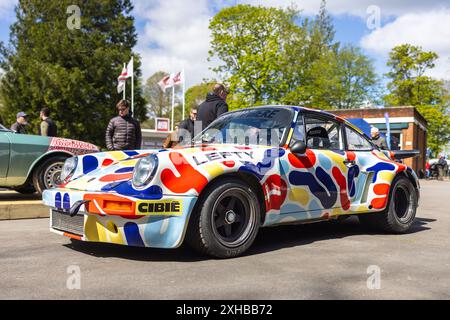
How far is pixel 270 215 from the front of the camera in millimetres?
4402

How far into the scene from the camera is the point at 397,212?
584cm

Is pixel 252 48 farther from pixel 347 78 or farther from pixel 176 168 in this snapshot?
pixel 176 168

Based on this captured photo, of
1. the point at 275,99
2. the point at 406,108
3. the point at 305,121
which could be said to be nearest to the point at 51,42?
the point at 275,99

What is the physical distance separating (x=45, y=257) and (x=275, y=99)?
107 feet

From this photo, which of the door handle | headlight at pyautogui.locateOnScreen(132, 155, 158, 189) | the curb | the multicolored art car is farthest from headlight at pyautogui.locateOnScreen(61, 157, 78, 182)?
the door handle

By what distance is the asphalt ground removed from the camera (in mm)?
3082

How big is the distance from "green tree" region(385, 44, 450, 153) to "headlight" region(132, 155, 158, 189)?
152ft

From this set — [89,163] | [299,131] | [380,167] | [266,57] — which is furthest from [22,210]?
[266,57]

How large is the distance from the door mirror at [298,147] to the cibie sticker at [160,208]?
134cm

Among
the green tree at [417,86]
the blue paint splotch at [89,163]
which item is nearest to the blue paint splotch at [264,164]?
the blue paint splotch at [89,163]

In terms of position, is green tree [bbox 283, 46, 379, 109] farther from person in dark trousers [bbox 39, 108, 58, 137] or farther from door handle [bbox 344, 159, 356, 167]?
door handle [bbox 344, 159, 356, 167]

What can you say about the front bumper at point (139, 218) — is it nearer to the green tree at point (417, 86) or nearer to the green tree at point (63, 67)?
the green tree at point (63, 67)

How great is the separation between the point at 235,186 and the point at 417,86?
46.9 m

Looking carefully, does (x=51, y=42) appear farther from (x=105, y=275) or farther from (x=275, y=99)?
(x=105, y=275)
